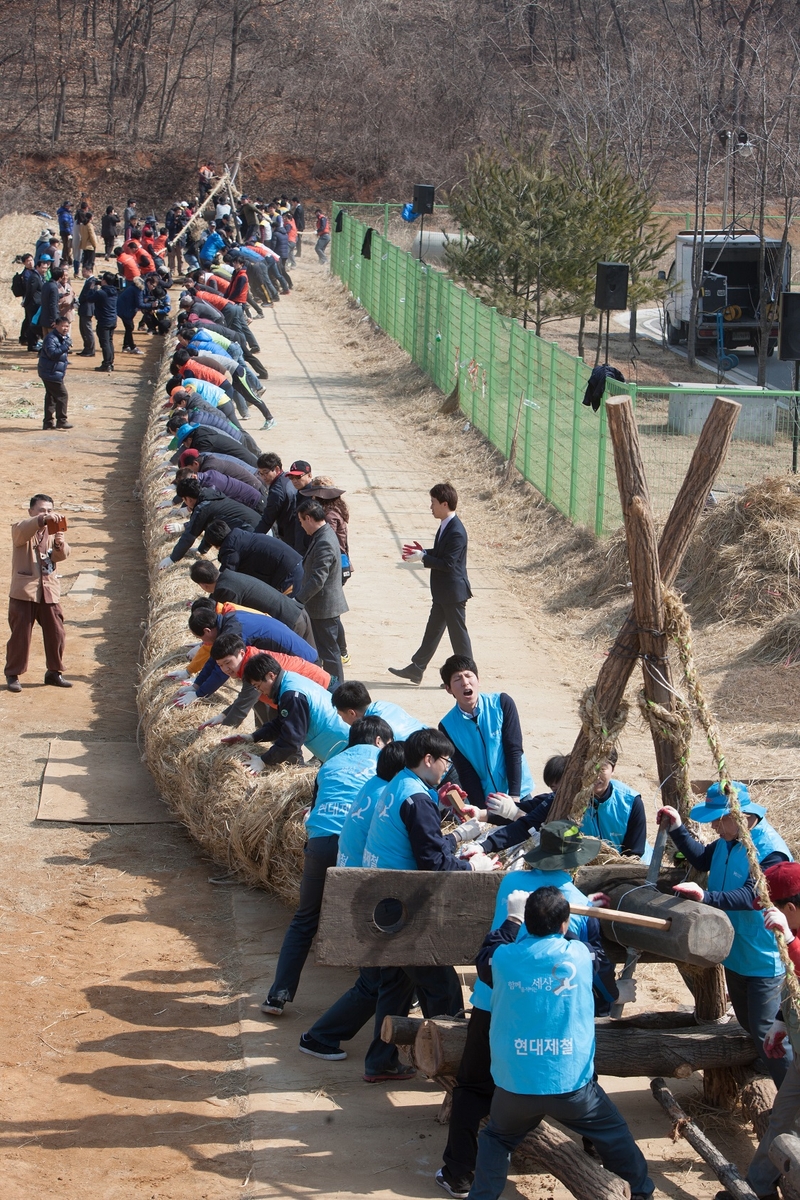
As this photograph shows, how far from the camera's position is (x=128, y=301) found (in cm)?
2659

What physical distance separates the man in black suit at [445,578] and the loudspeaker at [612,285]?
8100 mm

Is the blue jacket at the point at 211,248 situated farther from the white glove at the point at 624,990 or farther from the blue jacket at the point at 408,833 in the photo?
the white glove at the point at 624,990

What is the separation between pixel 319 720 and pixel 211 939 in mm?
1392

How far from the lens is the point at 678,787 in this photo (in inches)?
242

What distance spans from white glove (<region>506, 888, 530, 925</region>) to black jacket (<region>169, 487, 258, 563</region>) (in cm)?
667

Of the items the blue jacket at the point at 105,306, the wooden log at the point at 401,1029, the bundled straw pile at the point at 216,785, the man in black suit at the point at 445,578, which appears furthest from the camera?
the blue jacket at the point at 105,306

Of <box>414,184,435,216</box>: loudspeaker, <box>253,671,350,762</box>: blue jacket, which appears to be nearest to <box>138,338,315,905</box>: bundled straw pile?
<box>253,671,350,762</box>: blue jacket

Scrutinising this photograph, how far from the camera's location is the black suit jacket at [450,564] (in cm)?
1095

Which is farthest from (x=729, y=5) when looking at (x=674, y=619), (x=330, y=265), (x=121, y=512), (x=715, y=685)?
(x=674, y=619)

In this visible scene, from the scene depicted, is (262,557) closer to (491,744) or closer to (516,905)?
(491,744)

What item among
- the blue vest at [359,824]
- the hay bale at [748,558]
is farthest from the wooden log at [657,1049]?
the hay bale at [748,558]

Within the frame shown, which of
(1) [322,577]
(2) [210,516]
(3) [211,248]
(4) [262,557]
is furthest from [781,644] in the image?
(3) [211,248]

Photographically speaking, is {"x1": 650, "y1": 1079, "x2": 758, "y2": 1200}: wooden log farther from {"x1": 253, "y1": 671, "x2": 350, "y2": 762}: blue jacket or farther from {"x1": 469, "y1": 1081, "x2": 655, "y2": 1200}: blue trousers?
{"x1": 253, "y1": 671, "x2": 350, "y2": 762}: blue jacket

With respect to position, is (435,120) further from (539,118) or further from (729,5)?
(729,5)
